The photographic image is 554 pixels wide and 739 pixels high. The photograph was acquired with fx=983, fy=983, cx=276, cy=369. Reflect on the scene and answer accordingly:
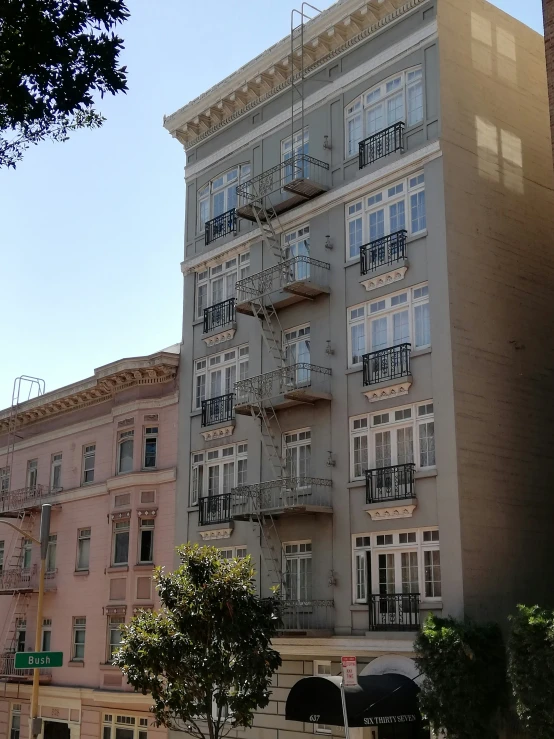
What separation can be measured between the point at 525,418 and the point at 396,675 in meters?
7.96

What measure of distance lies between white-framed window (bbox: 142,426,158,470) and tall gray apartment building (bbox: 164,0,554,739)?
2.65 m

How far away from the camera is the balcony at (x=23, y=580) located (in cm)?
3997

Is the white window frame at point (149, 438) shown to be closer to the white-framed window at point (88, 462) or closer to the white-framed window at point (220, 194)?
the white-framed window at point (88, 462)

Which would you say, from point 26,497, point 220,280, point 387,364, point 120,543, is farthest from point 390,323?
point 26,497

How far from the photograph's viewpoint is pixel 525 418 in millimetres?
27578

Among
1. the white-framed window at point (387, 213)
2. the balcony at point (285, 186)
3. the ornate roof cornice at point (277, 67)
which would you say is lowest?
the white-framed window at point (387, 213)

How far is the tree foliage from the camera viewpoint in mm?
22328

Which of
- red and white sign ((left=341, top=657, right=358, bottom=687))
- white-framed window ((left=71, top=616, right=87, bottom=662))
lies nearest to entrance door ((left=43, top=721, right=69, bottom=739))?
white-framed window ((left=71, top=616, right=87, bottom=662))

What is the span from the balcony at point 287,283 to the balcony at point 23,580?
49.8 feet

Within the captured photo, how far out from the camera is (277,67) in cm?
3300

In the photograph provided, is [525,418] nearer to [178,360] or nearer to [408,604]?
[408,604]

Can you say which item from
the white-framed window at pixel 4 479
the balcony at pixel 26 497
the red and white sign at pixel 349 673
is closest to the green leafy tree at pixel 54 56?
the red and white sign at pixel 349 673

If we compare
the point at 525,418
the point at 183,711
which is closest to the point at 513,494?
the point at 525,418

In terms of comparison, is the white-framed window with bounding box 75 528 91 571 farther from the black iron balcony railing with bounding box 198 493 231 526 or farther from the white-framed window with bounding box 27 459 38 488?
the black iron balcony railing with bounding box 198 493 231 526
